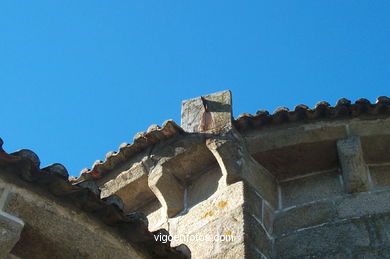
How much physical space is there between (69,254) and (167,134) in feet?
8.08

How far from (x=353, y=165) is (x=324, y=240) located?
2.40 ft

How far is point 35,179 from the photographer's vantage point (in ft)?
11.6

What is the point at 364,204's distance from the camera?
5.41 m

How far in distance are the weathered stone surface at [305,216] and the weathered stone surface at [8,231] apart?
248cm

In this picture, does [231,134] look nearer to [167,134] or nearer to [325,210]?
[167,134]

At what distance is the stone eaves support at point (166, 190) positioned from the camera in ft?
18.9

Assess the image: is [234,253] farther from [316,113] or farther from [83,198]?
[83,198]

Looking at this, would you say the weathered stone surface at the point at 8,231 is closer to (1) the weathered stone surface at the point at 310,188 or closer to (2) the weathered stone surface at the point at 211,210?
(2) the weathered stone surface at the point at 211,210

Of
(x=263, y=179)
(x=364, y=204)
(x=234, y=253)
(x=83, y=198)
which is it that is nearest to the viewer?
(x=83, y=198)

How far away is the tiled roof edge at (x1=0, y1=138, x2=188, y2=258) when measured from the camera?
3.53m

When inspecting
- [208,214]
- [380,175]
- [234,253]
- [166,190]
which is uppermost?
[380,175]

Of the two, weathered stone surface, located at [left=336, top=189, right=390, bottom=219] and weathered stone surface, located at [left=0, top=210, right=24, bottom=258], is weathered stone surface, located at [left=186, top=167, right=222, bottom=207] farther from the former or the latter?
weathered stone surface, located at [left=0, top=210, right=24, bottom=258]

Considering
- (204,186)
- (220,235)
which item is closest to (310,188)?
(204,186)

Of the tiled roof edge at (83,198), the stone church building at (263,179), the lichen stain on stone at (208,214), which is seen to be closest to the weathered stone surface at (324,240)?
the stone church building at (263,179)
